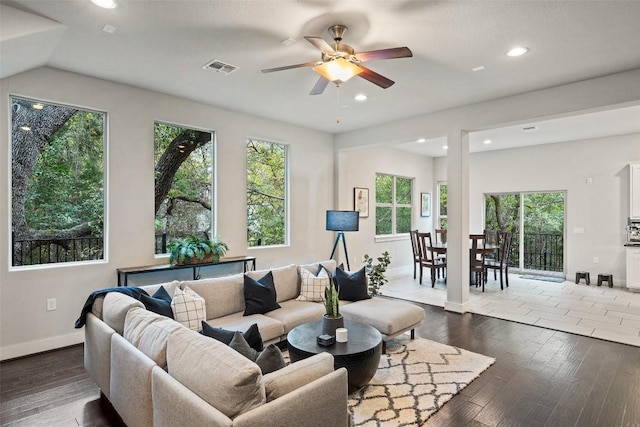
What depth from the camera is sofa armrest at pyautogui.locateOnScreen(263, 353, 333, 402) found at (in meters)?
1.54

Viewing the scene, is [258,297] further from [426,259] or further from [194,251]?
[426,259]

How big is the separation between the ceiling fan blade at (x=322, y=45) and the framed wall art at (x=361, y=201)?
4634 mm

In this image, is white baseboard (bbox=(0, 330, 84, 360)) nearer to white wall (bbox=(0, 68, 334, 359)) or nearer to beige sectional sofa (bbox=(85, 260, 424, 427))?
white wall (bbox=(0, 68, 334, 359))

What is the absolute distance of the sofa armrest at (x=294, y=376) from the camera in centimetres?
154

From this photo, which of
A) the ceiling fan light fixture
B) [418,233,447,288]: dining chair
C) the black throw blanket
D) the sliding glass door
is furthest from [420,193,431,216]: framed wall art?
the black throw blanket

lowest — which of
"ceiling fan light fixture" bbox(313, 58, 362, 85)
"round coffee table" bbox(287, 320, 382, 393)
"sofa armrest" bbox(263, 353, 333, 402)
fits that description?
"round coffee table" bbox(287, 320, 382, 393)

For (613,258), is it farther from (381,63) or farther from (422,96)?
(381,63)

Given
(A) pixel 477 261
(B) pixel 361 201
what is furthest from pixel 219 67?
(A) pixel 477 261

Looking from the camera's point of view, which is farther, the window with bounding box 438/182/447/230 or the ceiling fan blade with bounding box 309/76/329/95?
the window with bounding box 438/182/447/230

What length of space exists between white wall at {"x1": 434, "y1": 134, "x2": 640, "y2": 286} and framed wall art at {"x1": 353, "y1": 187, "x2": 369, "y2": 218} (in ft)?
11.7

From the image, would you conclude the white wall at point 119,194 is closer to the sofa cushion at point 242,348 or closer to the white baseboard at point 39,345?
the white baseboard at point 39,345

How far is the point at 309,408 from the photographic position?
1.53 m

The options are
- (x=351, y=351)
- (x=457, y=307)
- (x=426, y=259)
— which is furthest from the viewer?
(x=426, y=259)

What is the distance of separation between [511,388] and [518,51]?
3.08 metres
